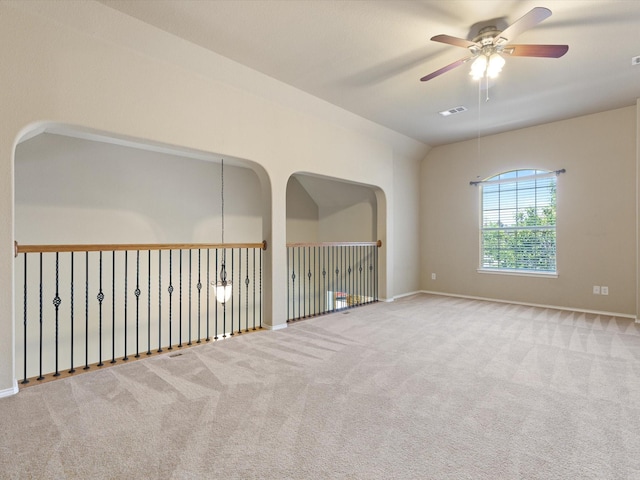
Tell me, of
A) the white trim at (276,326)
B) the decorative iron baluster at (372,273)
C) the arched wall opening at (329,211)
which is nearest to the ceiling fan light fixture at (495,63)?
the arched wall opening at (329,211)

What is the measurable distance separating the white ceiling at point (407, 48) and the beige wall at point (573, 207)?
1.62 ft

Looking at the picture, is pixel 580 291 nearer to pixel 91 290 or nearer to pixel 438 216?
pixel 438 216

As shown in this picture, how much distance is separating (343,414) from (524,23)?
2817mm

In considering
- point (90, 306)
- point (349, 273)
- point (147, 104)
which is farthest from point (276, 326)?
point (90, 306)

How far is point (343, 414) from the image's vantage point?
78.6 inches

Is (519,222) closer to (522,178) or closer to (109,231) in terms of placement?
(522,178)

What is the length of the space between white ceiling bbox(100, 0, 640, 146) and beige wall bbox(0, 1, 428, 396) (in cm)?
21

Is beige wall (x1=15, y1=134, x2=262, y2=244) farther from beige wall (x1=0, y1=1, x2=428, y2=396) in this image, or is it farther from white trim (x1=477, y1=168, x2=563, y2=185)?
white trim (x1=477, y1=168, x2=563, y2=185)

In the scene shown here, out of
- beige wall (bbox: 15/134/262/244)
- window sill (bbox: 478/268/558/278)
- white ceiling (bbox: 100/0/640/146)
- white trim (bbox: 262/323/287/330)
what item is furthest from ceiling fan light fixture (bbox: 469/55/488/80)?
beige wall (bbox: 15/134/262/244)

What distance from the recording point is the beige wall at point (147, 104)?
225 centimetres

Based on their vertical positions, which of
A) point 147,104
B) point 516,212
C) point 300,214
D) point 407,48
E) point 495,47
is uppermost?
point 407,48

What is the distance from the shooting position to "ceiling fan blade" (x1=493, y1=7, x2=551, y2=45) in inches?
79.5

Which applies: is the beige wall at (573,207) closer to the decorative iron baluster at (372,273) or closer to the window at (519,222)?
the window at (519,222)

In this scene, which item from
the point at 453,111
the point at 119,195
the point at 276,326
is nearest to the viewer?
the point at 276,326
